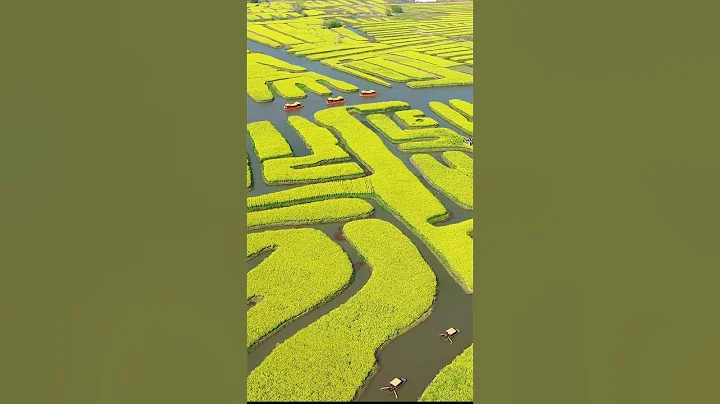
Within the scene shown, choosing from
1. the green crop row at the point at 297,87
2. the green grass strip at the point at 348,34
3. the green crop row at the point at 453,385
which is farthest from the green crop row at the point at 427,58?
the green crop row at the point at 453,385

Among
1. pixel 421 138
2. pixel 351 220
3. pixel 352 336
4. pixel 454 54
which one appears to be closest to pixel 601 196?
pixel 352 336

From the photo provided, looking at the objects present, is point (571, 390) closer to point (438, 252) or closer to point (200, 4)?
→ point (200, 4)

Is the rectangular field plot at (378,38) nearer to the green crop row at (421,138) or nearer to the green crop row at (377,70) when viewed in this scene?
the green crop row at (377,70)

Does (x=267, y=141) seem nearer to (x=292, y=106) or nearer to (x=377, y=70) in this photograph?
(x=292, y=106)

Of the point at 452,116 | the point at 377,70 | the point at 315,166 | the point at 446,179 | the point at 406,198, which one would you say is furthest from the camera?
the point at 377,70

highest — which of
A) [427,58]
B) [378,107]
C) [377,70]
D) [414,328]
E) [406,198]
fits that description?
[427,58]
